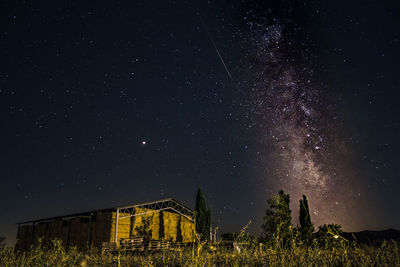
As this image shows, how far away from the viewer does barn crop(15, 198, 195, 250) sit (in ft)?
71.8

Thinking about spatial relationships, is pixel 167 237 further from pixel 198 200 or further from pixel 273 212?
pixel 273 212

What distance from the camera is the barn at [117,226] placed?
2188 cm

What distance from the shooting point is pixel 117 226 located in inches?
846

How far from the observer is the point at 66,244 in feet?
79.8

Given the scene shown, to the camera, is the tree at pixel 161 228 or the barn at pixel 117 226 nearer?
the barn at pixel 117 226

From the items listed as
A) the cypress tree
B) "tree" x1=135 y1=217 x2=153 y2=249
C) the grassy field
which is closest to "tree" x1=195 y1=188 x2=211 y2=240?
the cypress tree

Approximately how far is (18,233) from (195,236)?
1367 inches

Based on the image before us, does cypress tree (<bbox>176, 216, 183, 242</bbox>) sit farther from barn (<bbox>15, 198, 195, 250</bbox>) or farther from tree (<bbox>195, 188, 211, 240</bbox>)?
tree (<bbox>195, 188, 211, 240</bbox>)

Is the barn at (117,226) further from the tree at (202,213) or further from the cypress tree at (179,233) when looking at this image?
the tree at (202,213)

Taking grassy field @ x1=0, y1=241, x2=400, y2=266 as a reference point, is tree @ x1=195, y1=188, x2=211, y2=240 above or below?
above

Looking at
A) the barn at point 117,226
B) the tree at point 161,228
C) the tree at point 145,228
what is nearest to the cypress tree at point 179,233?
the barn at point 117,226

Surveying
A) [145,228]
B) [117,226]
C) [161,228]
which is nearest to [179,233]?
[161,228]

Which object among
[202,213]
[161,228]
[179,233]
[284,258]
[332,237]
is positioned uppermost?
[202,213]

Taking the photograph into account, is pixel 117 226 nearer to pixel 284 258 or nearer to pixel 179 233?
pixel 179 233
